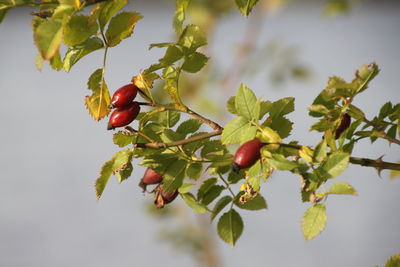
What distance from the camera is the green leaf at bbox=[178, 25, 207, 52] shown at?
0.53 metres

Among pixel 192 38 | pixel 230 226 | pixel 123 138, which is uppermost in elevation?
pixel 192 38

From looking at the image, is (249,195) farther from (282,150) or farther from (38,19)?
(38,19)

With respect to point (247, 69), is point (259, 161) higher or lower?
higher

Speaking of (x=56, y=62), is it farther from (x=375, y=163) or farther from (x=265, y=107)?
(x=375, y=163)

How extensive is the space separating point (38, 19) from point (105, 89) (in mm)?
105

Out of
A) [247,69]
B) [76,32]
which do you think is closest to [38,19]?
[76,32]

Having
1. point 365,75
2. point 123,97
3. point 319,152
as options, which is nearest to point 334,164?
point 319,152

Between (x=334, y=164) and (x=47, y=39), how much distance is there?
0.95 feet

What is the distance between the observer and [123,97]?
524mm

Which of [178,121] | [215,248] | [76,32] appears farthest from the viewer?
[215,248]

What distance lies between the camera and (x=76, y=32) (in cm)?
47

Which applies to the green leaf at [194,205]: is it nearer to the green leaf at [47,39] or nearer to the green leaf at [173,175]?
the green leaf at [173,175]

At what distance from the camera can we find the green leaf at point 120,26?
1.70ft

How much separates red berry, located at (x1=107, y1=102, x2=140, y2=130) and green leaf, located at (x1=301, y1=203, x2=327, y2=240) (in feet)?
0.69
